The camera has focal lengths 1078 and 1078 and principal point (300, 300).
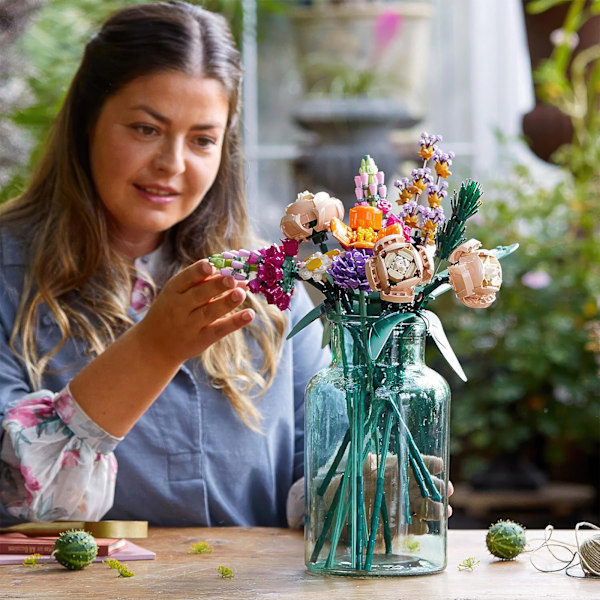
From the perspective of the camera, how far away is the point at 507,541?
46.3 inches

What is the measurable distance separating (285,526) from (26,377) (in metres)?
0.44

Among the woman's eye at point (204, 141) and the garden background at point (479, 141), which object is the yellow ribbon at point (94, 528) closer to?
the woman's eye at point (204, 141)

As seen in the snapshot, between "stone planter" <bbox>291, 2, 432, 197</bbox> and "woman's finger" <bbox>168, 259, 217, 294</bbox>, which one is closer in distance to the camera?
"woman's finger" <bbox>168, 259, 217, 294</bbox>

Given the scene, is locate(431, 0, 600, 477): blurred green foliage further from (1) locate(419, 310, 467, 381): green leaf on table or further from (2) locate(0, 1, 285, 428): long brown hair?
(1) locate(419, 310, 467, 381): green leaf on table

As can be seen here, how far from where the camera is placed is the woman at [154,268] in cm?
152

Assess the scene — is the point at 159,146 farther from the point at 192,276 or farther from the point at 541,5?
the point at 541,5

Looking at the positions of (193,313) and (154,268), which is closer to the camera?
(193,313)

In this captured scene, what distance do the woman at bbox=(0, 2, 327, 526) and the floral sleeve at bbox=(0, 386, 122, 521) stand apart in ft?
0.21

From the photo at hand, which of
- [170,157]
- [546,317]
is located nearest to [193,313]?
[170,157]

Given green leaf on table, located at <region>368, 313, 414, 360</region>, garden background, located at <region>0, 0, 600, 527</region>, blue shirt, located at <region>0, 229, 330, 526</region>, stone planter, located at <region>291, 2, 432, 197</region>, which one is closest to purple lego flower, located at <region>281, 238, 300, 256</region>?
green leaf on table, located at <region>368, 313, 414, 360</region>

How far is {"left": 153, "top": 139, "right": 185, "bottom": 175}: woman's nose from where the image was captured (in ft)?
4.92

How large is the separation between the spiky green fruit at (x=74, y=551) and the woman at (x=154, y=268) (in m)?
0.25

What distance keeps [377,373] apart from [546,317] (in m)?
2.14

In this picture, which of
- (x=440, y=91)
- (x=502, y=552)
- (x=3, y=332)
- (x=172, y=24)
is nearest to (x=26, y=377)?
(x=3, y=332)
